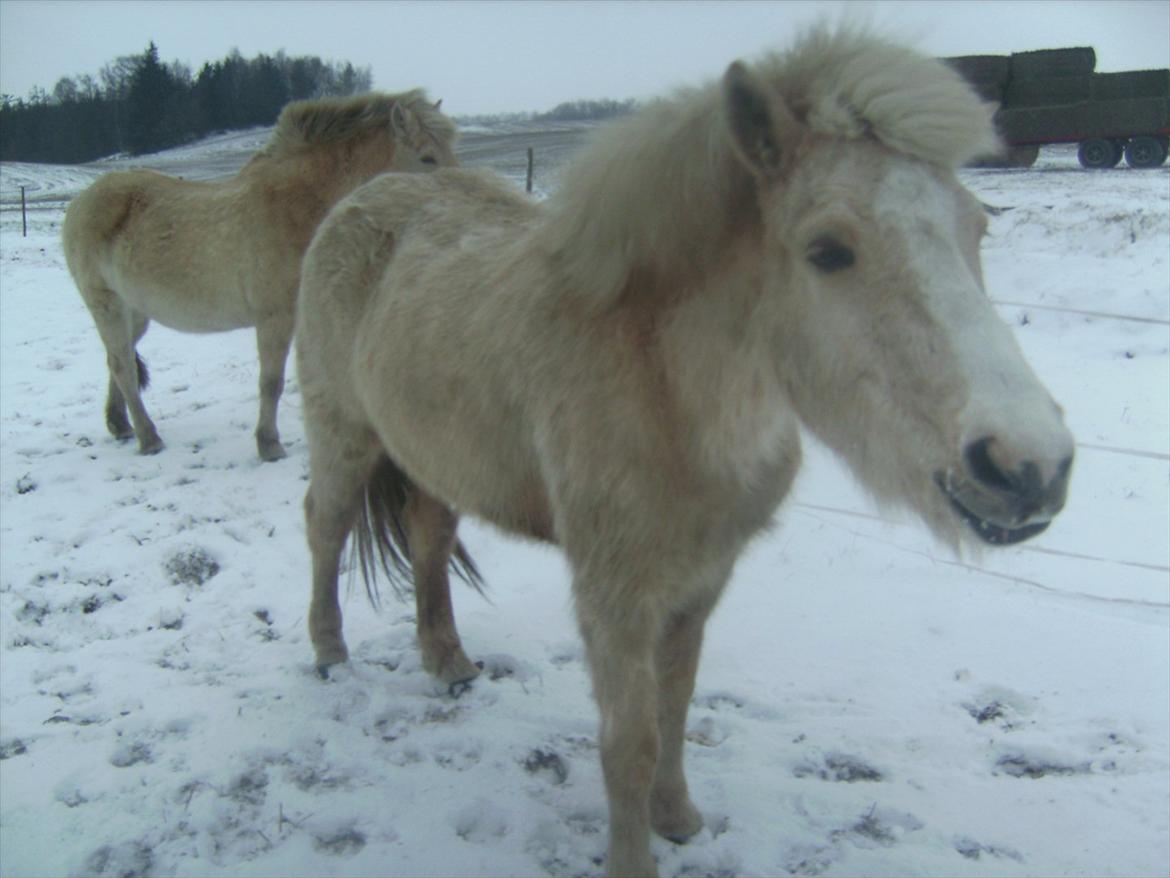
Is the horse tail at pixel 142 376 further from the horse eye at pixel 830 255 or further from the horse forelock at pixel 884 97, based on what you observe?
the horse eye at pixel 830 255

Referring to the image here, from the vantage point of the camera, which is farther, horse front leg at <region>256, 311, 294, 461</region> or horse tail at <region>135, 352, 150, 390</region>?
horse tail at <region>135, 352, 150, 390</region>

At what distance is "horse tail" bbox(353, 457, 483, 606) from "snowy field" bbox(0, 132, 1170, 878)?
337 mm

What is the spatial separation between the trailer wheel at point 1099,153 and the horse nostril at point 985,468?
717 inches

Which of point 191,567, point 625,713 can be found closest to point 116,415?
point 191,567

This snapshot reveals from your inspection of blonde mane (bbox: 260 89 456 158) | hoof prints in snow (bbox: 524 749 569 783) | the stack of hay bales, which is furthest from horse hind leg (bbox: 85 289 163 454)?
the stack of hay bales

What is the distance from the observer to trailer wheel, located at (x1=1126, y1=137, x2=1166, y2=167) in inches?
660

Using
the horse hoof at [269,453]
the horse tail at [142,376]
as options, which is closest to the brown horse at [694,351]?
the horse hoof at [269,453]

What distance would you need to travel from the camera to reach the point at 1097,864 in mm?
2578

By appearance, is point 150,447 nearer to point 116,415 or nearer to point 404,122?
point 116,415

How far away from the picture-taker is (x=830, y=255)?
A: 179 centimetres

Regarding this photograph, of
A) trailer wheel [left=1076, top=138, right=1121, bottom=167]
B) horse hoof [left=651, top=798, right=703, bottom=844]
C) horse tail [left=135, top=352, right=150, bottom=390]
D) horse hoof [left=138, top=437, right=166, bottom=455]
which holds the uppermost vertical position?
trailer wheel [left=1076, top=138, right=1121, bottom=167]

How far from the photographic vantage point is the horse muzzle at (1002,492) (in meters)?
1.50

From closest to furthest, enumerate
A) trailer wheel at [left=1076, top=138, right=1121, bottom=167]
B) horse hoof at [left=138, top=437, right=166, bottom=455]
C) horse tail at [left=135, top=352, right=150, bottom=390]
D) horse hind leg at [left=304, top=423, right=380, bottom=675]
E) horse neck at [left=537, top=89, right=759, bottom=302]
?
horse neck at [left=537, top=89, right=759, bottom=302]
horse hind leg at [left=304, top=423, right=380, bottom=675]
horse hoof at [left=138, top=437, right=166, bottom=455]
horse tail at [left=135, top=352, right=150, bottom=390]
trailer wheel at [left=1076, top=138, right=1121, bottom=167]

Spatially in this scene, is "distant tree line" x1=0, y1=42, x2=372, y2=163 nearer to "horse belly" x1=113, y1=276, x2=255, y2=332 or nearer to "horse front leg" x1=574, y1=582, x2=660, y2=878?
"horse belly" x1=113, y1=276, x2=255, y2=332
